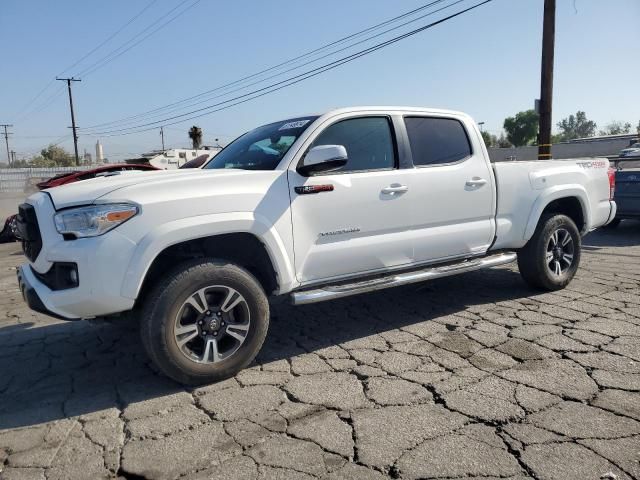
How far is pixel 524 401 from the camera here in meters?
3.00

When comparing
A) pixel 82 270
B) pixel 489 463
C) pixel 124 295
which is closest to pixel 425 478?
pixel 489 463

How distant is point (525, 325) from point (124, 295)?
3282 mm

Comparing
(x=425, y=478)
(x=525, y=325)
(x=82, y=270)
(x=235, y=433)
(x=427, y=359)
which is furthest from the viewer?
(x=525, y=325)

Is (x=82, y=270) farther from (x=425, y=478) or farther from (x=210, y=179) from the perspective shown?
(x=425, y=478)

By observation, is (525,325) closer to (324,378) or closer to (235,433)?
(324,378)

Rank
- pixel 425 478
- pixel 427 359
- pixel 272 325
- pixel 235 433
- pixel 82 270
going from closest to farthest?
1. pixel 425 478
2. pixel 235 433
3. pixel 82 270
4. pixel 427 359
5. pixel 272 325

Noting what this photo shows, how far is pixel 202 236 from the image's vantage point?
3.30m

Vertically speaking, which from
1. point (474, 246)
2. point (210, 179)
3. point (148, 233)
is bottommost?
point (474, 246)

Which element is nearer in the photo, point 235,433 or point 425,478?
point 425,478

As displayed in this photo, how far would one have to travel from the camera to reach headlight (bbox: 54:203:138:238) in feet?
9.89

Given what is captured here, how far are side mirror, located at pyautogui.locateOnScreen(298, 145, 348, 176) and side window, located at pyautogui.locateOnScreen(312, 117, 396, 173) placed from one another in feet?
0.90

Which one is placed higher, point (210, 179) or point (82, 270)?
point (210, 179)

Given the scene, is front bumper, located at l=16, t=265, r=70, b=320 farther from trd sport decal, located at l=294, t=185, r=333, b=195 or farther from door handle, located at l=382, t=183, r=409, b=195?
door handle, located at l=382, t=183, r=409, b=195

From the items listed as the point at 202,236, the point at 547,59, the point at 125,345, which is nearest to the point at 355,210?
the point at 202,236
